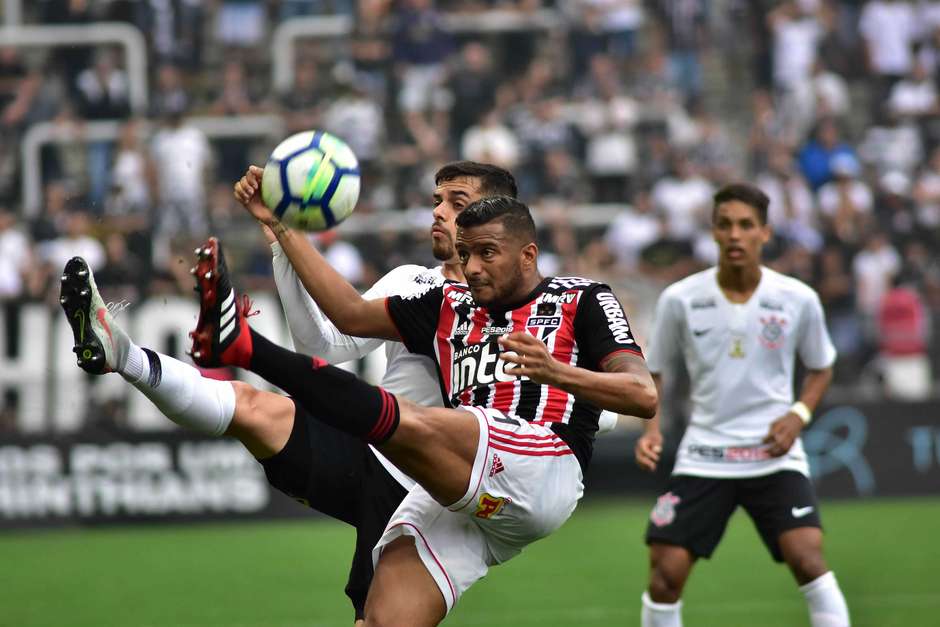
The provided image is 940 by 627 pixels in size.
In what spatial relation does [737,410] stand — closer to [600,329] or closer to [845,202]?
[600,329]

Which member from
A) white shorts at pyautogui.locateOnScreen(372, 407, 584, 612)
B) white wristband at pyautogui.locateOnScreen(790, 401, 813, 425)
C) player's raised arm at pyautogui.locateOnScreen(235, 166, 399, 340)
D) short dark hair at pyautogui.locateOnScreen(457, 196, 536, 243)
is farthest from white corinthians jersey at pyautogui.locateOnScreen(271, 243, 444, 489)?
white wristband at pyautogui.locateOnScreen(790, 401, 813, 425)

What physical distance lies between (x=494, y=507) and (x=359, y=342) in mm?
1318

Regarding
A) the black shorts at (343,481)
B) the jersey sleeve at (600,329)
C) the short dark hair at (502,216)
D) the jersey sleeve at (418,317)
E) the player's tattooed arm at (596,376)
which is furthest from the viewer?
the jersey sleeve at (418,317)

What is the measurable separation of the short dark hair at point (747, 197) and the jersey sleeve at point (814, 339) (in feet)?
1.74

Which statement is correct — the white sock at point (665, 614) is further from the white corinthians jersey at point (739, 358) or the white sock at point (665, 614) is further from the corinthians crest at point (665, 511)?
the white corinthians jersey at point (739, 358)

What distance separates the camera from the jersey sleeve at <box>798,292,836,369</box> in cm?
776

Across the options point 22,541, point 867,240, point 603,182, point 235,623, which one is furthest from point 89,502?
point 867,240

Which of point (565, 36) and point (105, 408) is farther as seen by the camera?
point (565, 36)

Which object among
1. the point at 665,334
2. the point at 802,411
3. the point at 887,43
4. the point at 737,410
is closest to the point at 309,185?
the point at 665,334

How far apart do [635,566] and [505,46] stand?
988 cm

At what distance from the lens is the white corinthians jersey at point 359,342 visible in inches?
251

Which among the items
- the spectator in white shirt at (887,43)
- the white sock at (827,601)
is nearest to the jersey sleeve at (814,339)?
the white sock at (827,601)

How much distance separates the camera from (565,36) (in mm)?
19578

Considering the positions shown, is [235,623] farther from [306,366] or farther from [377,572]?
[306,366]
